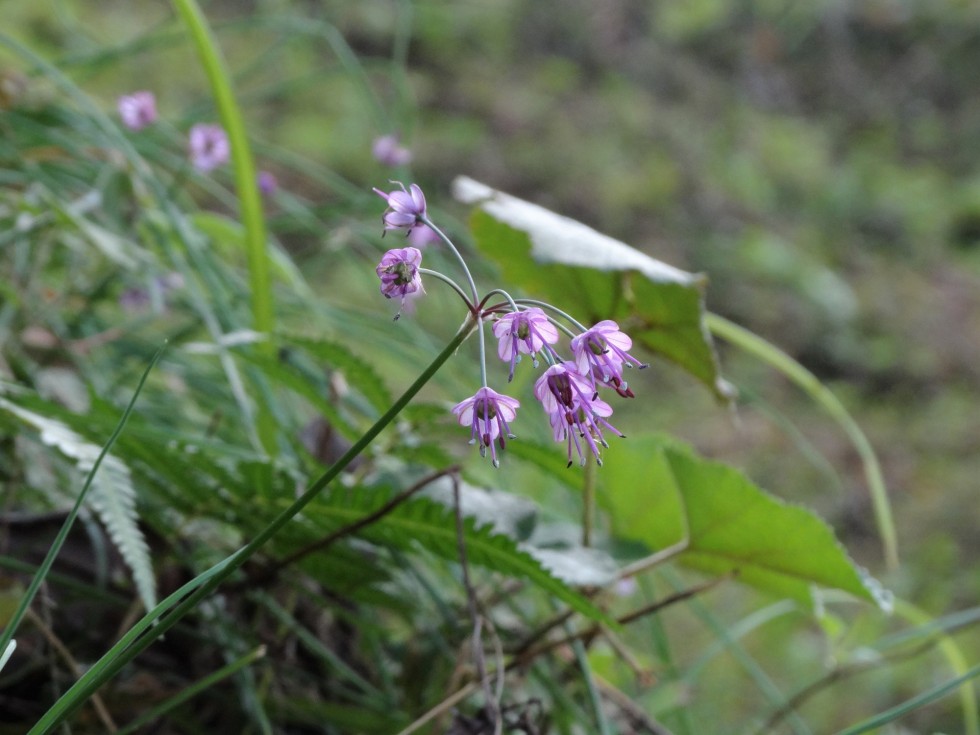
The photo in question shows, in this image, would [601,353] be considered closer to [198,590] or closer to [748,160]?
[198,590]

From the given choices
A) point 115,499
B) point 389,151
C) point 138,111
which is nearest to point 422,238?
point 389,151

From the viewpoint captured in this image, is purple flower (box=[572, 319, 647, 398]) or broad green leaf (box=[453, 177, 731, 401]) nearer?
purple flower (box=[572, 319, 647, 398])

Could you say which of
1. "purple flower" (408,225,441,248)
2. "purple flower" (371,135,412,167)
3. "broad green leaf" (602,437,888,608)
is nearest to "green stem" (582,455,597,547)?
"broad green leaf" (602,437,888,608)

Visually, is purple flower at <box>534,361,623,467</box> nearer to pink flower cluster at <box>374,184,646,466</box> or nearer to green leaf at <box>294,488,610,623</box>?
pink flower cluster at <box>374,184,646,466</box>

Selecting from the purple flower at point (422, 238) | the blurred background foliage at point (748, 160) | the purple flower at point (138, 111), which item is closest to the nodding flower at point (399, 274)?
the purple flower at point (422, 238)

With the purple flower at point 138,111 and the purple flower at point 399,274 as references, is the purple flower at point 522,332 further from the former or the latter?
the purple flower at point 138,111

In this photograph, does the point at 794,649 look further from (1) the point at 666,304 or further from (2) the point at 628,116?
(2) the point at 628,116
